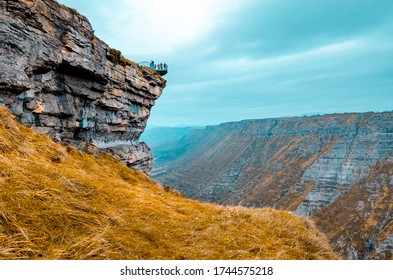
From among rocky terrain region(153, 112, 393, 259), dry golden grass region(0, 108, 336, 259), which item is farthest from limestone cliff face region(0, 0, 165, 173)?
rocky terrain region(153, 112, 393, 259)

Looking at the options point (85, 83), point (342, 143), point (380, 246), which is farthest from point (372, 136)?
point (85, 83)

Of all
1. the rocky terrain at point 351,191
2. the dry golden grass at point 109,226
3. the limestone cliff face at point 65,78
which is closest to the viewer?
the dry golden grass at point 109,226

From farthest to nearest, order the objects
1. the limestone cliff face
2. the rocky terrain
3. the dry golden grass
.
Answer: the rocky terrain, the limestone cliff face, the dry golden grass

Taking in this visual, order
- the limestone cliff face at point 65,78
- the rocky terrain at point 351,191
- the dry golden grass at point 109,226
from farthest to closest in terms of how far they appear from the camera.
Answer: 1. the rocky terrain at point 351,191
2. the limestone cliff face at point 65,78
3. the dry golden grass at point 109,226

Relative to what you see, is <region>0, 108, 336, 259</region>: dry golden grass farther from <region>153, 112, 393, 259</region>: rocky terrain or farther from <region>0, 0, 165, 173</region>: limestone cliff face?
<region>153, 112, 393, 259</region>: rocky terrain

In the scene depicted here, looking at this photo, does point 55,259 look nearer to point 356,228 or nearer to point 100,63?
point 100,63

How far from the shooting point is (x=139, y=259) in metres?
5.70

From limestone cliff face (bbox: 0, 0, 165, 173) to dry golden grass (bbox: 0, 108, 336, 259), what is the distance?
5.37 metres

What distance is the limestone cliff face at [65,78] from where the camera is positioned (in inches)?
515

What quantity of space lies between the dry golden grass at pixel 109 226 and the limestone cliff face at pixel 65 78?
5.37m

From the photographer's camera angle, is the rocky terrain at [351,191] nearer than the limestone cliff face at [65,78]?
No

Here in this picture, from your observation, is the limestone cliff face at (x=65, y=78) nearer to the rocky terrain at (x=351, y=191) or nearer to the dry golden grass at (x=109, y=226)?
the dry golden grass at (x=109, y=226)

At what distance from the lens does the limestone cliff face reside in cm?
1308

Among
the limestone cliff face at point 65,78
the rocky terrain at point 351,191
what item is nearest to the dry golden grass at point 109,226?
the limestone cliff face at point 65,78
